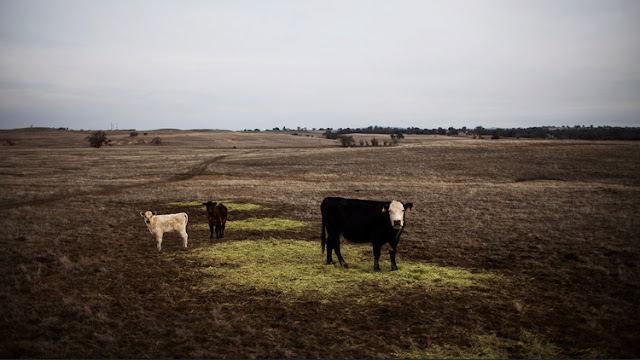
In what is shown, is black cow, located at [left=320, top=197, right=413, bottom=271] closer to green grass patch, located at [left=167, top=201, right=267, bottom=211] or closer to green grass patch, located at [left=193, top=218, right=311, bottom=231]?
green grass patch, located at [left=193, top=218, right=311, bottom=231]

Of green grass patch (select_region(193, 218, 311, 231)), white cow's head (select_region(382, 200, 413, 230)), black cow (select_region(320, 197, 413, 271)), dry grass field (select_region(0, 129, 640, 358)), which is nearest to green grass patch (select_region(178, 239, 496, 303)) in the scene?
dry grass field (select_region(0, 129, 640, 358))

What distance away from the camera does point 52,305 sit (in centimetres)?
782

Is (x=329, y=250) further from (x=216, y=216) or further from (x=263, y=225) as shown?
(x=263, y=225)

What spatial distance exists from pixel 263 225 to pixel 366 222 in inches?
292

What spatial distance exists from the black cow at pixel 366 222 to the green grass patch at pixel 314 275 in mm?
594

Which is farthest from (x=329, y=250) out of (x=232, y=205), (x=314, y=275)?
(x=232, y=205)

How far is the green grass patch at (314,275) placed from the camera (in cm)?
888

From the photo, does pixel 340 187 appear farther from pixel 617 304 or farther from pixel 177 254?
pixel 617 304

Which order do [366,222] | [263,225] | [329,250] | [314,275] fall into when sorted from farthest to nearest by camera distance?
1. [263,225]
2. [329,250]
3. [366,222]
4. [314,275]

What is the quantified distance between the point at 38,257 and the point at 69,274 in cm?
255

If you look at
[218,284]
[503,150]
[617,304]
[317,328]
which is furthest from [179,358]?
[503,150]

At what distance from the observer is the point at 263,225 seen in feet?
54.1

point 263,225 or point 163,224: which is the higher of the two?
point 163,224

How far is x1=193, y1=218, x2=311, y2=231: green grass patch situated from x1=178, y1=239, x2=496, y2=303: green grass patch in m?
3.64
